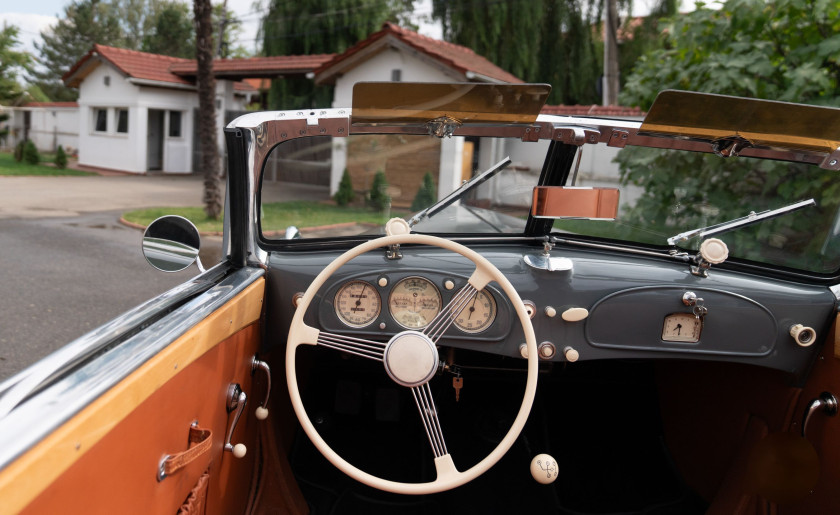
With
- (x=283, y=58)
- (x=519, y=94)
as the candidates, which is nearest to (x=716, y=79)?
(x=519, y=94)

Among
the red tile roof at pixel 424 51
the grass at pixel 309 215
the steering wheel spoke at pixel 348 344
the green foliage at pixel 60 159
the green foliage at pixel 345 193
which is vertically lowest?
the steering wheel spoke at pixel 348 344

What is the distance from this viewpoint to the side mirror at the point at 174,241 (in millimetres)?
2342

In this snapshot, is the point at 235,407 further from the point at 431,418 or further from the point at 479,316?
the point at 479,316

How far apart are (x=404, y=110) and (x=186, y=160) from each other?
21.0 meters

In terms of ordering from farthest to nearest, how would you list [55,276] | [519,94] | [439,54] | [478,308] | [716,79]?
1. [439,54]
2. [55,276]
3. [716,79]
4. [478,308]
5. [519,94]

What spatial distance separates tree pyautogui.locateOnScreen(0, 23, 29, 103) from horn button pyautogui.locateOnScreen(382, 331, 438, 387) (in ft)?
102

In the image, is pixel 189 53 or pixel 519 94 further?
pixel 189 53

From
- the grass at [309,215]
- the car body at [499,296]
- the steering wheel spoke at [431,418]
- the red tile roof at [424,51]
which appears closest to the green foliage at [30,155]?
the red tile roof at [424,51]

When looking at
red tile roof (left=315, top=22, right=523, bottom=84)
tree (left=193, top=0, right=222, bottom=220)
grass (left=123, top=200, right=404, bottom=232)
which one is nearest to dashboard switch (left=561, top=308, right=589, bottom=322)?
grass (left=123, top=200, right=404, bottom=232)

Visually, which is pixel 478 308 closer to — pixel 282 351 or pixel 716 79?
pixel 282 351

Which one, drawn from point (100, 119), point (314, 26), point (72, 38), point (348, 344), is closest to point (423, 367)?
point (348, 344)

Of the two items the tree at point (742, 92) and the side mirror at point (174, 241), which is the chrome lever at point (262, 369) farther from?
the tree at point (742, 92)

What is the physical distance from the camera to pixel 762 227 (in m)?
2.57

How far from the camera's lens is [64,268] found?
7.95m
